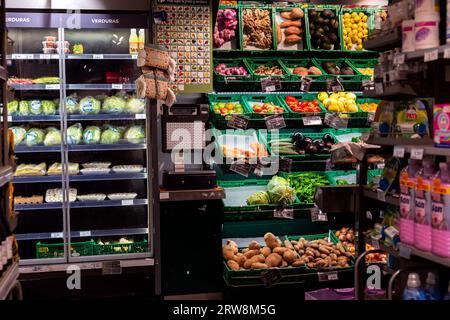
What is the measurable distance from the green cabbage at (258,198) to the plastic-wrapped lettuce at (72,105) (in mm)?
1757

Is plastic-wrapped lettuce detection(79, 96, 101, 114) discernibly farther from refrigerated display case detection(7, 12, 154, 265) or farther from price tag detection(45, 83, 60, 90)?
price tag detection(45, 83, 60, 90)

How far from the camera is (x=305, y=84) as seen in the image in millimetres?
5578

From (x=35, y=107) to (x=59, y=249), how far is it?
126 centimetres

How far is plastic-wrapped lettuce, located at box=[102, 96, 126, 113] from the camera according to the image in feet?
16.9

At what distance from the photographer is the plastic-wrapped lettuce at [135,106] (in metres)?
5.16

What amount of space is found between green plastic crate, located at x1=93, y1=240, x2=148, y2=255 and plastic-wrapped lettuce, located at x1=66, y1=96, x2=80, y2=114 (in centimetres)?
120

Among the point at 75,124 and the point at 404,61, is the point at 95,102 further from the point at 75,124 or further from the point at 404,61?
the point at 404,61

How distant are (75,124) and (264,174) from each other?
1.81m

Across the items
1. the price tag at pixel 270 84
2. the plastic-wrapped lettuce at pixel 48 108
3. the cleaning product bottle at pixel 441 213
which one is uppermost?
the price tag at pixel 270 84

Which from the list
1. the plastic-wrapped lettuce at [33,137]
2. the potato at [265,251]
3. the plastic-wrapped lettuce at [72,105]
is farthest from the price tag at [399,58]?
the plastic-wrapped lettuce at [33,137]

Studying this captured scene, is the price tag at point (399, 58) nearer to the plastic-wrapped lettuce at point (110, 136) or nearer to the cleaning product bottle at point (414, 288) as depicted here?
the cleaning product bottle at point (414, 288)

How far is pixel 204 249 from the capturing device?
4984 millimetres

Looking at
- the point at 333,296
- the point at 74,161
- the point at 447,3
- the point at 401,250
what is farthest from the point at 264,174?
the point at 447,3

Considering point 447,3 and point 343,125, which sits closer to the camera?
point 447,3
